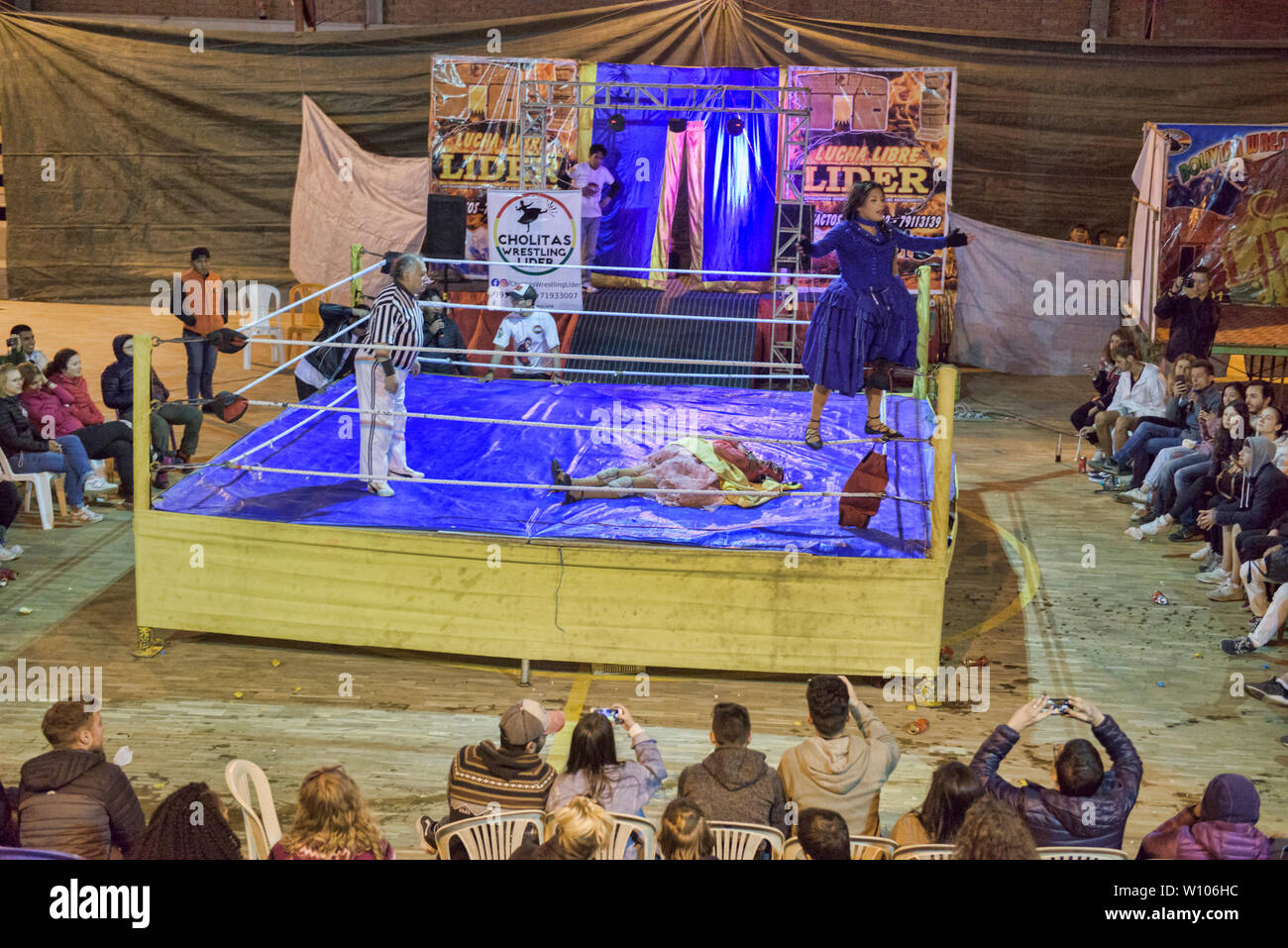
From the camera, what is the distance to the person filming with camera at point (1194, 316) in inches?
450

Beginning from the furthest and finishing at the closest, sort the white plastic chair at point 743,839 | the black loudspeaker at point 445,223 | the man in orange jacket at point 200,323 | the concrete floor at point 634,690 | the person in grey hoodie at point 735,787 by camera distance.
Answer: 1. the black loudspeaker at point 445,223
2. the man in orange jacket at point 200,323
3. the concrete floor at point 634,690
4. the person in grey hoodie at point 735,787
5. the white plastic chair at point 743,839

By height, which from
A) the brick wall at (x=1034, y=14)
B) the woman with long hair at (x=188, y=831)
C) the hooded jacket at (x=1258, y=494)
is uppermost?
the brick wall at (x=1034, y=14)

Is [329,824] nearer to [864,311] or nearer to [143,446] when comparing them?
[143,446]

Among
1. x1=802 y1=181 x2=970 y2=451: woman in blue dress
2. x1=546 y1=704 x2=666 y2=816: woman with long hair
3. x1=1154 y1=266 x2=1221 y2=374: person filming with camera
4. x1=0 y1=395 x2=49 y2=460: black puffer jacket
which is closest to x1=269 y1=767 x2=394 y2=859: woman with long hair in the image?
x1=546 y1=704 x2=666 y2=816: woman with long hair

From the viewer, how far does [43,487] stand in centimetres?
890

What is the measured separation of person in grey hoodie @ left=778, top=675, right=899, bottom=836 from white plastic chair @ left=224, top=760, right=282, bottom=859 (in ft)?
5.77

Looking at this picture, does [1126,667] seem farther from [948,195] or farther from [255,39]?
[255,39]

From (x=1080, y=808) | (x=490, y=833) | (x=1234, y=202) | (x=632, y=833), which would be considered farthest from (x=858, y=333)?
(x=1234, y=202)

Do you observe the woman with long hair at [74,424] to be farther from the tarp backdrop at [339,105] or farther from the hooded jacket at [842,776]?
the tarp backdrop at [339,105]

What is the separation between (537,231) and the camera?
11820 mm

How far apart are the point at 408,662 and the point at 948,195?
9.51 metres

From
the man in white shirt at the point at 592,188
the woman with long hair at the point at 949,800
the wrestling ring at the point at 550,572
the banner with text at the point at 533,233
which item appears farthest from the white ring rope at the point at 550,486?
the man in white shirt at the point at 592,188

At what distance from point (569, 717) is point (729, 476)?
1.82 meters

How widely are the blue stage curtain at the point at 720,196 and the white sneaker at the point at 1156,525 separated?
5.97 meters
